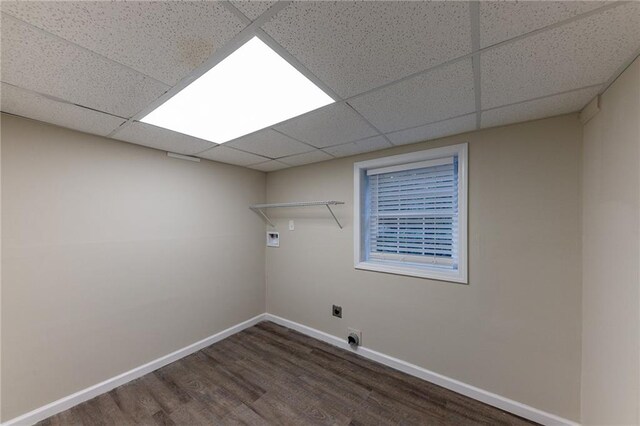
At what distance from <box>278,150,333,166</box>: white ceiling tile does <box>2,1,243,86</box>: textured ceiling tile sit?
161cm

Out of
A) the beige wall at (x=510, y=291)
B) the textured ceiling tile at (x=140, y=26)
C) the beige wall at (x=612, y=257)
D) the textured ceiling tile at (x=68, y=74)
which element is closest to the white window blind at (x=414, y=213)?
the beige wall at (x=510, y=291)

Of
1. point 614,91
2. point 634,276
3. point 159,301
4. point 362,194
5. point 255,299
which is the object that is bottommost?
point 255,299

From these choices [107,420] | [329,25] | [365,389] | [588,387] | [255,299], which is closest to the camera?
[329,25]

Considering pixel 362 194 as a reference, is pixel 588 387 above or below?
below

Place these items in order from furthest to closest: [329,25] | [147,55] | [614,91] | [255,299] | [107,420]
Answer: [255,299] → [107,420] → [614,91] → [147,55] → [329,25]

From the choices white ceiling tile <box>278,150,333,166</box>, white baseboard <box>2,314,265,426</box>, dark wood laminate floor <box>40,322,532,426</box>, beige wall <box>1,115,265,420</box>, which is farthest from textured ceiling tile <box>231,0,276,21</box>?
white baseboard <box>2,314,265,426</box>

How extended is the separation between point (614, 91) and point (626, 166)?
0.43 m

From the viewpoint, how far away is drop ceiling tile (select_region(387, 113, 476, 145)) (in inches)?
71.6

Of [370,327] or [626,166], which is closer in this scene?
[626,166]

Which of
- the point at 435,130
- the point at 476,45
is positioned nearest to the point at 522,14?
the point at 476,45

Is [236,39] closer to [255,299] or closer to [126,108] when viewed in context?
[126,108]

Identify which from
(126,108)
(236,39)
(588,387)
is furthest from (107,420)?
(588,387)

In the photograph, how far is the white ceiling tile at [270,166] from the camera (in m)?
3.08

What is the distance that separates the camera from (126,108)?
1588mm
